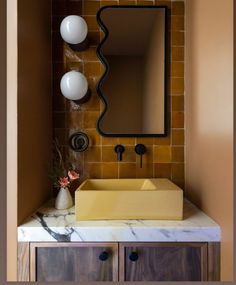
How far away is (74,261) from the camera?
1177 millimetres

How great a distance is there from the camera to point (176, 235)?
1.16 meters

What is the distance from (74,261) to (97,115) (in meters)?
0.90

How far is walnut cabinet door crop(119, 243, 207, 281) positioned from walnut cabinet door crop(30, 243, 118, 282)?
0.17 ft

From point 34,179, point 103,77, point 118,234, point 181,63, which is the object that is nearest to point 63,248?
point 118,234

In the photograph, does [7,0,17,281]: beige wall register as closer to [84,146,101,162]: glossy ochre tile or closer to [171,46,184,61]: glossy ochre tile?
[84,146,101,162]: glossy ochre tile

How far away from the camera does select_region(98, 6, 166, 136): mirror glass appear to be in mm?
1726

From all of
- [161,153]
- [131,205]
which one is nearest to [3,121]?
[131,205]

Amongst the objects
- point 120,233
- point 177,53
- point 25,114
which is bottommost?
point 120,233

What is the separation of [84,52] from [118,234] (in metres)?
1.15

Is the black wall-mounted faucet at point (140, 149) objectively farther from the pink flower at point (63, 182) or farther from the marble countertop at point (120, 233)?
the marble countertop at point (120, 233)

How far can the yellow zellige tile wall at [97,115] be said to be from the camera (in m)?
1.74

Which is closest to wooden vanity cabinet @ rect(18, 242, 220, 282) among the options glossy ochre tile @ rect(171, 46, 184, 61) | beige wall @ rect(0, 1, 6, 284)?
beige wall @ rect(0, 1, 6, 284)

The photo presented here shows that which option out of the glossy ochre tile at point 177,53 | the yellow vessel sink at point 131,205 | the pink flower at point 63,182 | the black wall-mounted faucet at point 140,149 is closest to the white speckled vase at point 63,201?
the pink flower at point 63,182

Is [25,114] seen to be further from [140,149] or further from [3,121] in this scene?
[140,149]
